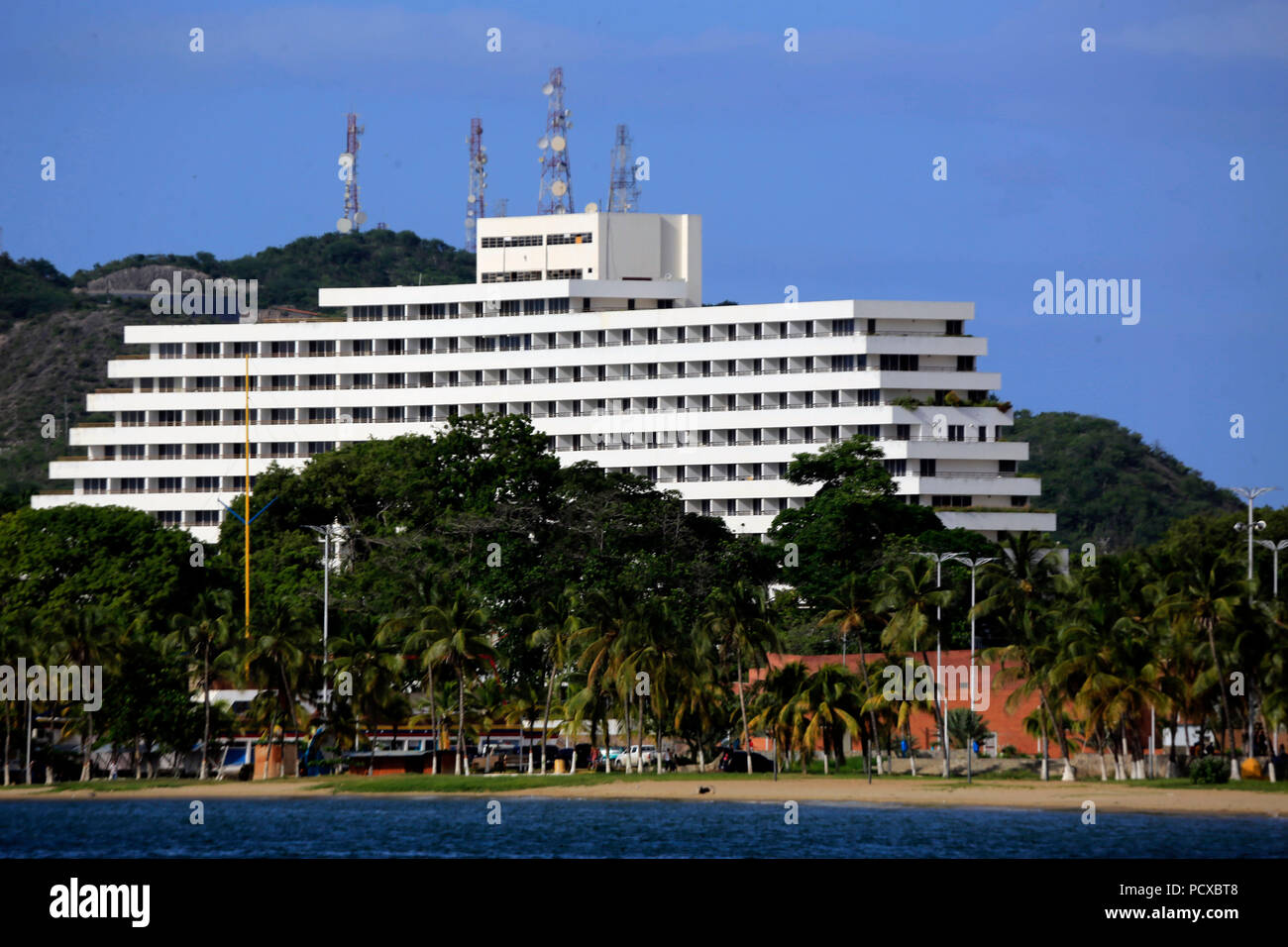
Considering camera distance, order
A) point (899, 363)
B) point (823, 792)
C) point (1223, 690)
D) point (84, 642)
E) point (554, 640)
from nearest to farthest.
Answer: point (1223, 690)
point (823, 792)
point (84, 642)
point (554, 640)
point (899, 363)

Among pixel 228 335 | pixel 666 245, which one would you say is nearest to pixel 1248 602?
pixel 666 245

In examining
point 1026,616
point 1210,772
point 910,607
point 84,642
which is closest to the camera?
point 1210,772

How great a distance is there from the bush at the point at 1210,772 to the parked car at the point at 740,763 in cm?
2178

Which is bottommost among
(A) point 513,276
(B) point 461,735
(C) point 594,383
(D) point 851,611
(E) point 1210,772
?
Answer: (E) point 1210,772

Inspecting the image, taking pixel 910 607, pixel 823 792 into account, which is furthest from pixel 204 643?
pixel 910 607

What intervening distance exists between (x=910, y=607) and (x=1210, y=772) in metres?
19.6

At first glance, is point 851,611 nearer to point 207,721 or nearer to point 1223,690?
point 1223,690

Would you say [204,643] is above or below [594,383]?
below

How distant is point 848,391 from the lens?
484 ft

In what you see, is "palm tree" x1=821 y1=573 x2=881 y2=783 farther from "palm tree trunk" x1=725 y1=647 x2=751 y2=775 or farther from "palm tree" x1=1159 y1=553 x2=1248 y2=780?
"palm tree" x1=1159 y1=553 x2=1248 y2=780

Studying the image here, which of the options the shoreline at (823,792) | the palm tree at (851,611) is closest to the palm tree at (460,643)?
the shoreline at (823,792)

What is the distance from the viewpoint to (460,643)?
283 ft

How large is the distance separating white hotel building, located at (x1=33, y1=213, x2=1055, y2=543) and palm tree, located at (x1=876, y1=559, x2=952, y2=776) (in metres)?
51.6

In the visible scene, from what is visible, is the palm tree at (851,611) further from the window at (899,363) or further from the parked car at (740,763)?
the window at (899,363)
